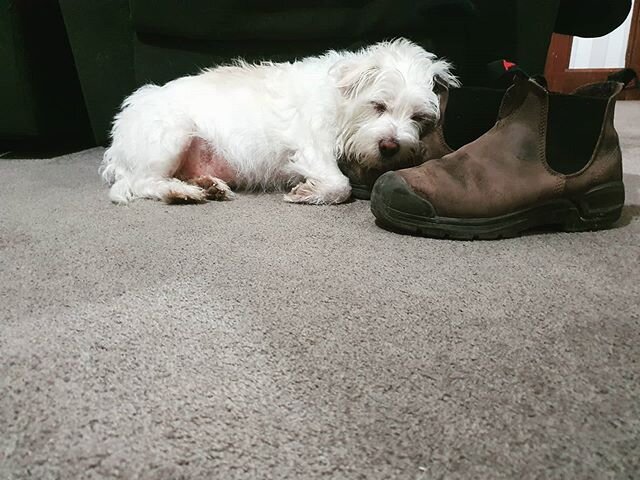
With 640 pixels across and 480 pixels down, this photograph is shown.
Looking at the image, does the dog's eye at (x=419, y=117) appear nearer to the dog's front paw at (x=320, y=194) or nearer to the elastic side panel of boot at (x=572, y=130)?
the dog's front paw at (x=320, y=194)

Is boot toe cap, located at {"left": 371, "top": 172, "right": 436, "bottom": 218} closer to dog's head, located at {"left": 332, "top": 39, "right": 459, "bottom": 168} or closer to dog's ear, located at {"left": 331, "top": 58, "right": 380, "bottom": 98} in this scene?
dog's head, located at {"left": 332, "top": 39, "right": 459, "bottom": 168}

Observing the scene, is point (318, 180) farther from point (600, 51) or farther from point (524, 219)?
point (600, 51)

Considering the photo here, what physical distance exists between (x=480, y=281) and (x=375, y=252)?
21cm

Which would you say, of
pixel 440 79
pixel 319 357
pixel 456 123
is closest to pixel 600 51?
pixel 440 79

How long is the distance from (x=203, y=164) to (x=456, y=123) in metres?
0.74

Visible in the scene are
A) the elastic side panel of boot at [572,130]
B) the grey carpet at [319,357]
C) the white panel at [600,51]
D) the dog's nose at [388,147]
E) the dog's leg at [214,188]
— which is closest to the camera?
the grey carpet at [319,357]

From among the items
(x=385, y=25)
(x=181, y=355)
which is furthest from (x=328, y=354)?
(x=385, y=25)

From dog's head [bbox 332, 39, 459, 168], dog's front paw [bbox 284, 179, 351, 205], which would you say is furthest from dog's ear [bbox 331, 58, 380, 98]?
dog's front paw [bbox 284, 179, 351, 205]

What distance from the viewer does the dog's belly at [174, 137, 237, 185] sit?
148 cm

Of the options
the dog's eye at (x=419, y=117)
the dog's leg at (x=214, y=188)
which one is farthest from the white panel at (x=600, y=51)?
the dog's leg at (x=214, y=188)

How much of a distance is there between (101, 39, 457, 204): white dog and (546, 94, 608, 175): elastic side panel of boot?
33 cm

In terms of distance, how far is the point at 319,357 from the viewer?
0.60 metres

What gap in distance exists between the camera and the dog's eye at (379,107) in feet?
4.32

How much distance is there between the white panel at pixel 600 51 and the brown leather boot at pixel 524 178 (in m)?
3.63
